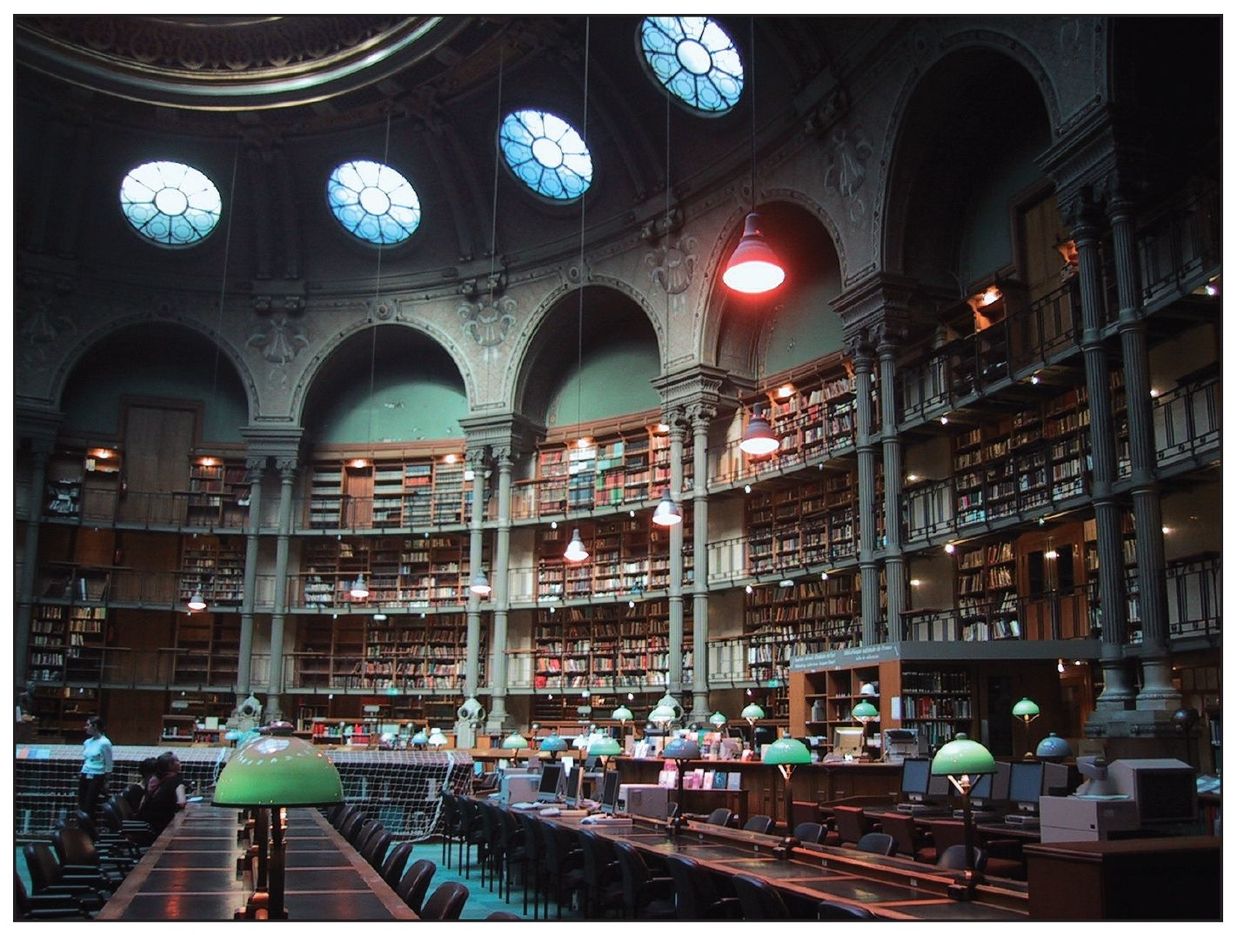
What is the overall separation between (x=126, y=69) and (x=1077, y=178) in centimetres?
1610

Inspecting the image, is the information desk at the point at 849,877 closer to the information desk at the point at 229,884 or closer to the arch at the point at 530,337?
the information desk at the point at 229,884

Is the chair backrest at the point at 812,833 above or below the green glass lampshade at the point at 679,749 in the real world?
below

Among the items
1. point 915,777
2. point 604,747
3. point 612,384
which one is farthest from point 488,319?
point 915,777

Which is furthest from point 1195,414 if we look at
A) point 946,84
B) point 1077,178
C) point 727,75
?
point 727,75

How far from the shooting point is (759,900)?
15.7 ft

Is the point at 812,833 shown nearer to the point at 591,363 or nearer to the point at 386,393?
the point at 591,363

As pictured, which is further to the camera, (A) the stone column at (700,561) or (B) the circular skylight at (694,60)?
(A) the stone column at (700,561)

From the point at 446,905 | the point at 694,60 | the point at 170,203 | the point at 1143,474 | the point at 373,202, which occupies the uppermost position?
the point at 694,60

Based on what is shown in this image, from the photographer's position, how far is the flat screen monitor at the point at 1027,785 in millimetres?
8422

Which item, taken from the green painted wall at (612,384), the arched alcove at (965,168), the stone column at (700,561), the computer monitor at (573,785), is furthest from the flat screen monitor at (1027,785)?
the green painted wall at (612,384)

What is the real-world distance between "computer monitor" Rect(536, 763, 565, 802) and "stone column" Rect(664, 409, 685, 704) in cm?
723

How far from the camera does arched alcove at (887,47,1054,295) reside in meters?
14.3

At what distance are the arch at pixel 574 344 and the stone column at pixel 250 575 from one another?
212 inches

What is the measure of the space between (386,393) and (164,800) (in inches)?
590
